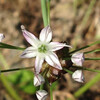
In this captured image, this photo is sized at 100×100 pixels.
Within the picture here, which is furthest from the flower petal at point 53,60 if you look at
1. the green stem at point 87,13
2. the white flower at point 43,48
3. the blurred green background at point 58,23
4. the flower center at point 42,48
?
the green stem at point 87,13

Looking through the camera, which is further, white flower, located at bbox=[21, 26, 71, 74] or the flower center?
the flower center

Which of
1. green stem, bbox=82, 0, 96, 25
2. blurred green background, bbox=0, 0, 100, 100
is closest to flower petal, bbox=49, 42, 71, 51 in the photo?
blurred green background, bbox=0, 0, 100, 100

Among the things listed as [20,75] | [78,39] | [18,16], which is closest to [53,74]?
[20,75]

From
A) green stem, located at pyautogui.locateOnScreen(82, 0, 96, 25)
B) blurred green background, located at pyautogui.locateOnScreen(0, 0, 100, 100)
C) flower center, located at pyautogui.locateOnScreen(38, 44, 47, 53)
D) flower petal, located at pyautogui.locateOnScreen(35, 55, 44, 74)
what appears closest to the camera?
flower petal, located at pyautogui.locateOnScreen(35, 55, 44, 74)

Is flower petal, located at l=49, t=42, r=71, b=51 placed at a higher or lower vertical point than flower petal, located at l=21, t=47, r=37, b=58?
higher

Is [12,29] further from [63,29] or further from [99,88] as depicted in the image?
[99,88]

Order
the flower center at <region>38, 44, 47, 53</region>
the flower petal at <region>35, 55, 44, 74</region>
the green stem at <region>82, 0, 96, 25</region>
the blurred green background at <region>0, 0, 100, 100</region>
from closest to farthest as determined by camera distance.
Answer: the flower petal at <region>35, 55, 44, 74</region> < the flower center at <region>38, 44, 47, 53</region> < the blurred green background at <region>0, 0, 100, 100</region> < the green stem at <region>82, 0, 96, 25</region>

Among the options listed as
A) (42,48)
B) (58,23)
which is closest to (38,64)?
(42,48)

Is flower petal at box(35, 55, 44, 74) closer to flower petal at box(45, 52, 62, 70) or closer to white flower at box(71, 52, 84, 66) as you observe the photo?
flower petal at box(45, 52, 62, 70)
